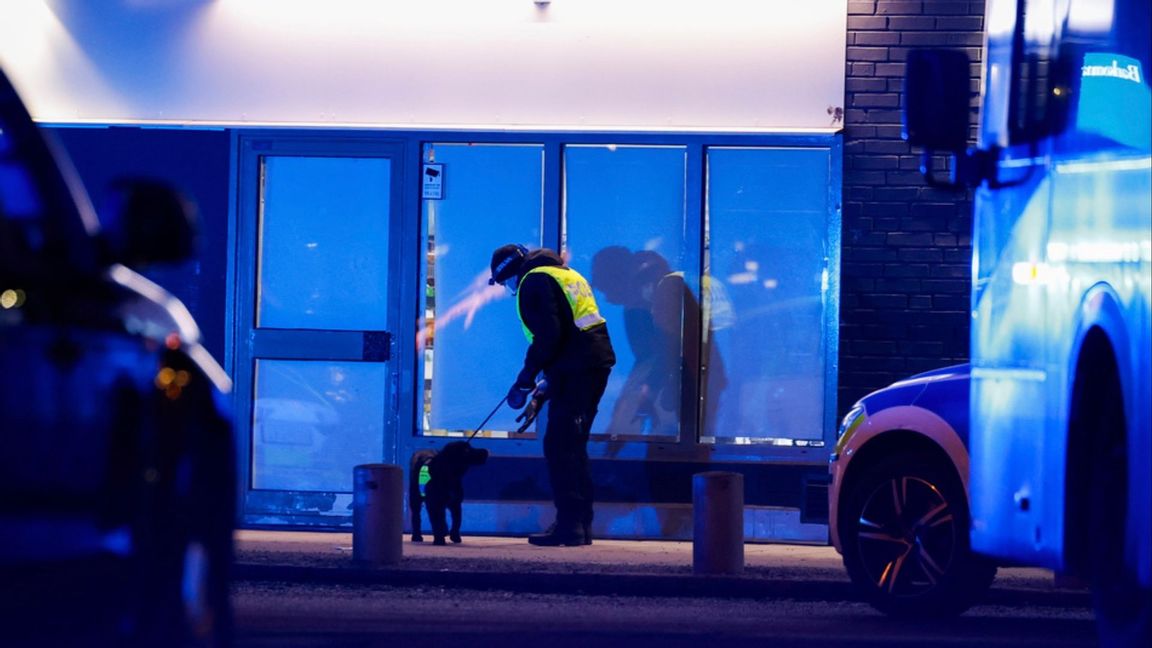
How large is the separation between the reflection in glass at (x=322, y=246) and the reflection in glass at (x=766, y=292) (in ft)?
7.69

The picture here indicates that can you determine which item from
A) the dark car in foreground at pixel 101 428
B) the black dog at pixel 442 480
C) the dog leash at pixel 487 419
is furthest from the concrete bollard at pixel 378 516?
the dark car in foreground at pixel 101 428

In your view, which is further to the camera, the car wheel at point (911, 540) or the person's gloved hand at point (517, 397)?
the person's gloved hand at point (517, 397)

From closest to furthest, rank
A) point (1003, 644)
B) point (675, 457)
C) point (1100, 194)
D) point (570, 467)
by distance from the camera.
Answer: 1. point (1100, 194)
2. point (1003, 644)
3. point (570, 467)
4. point (675, 457)

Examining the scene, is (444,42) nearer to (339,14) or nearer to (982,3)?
(339,14)

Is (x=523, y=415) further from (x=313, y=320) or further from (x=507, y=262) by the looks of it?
(x=313, y=320)

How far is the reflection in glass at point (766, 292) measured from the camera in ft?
44.9

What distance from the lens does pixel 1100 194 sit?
6.12 metres

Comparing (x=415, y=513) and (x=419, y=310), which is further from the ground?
(x=419, y=310)

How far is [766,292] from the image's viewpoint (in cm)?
1374

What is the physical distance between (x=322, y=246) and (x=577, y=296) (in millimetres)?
2133

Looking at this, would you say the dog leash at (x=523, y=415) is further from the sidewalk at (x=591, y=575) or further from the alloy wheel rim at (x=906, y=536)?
the alloy wheel rim at (x=906, y=536)

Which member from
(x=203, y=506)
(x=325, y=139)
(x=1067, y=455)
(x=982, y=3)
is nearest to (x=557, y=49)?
(x=325, y=139)

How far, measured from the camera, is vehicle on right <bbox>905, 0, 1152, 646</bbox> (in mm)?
5805

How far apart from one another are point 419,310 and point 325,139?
4.47ft
